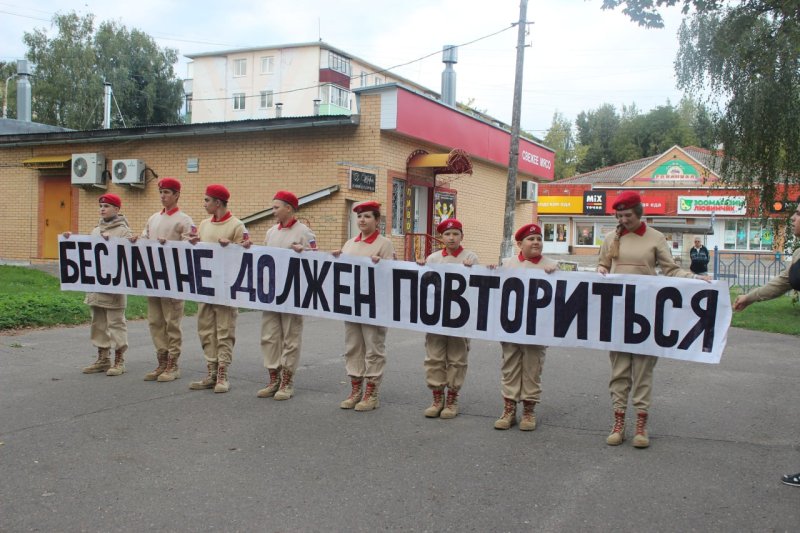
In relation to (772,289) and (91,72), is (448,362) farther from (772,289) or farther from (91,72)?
(91,72)

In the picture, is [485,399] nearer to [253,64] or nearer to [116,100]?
[116,100]

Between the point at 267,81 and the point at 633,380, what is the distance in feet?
233

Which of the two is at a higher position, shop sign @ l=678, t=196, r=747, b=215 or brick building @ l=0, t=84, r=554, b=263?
shop sign @ l=678, t=196, r=747, b=215

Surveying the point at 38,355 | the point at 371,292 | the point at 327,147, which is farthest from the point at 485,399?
the point at 327,147

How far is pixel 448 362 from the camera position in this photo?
6.26 m

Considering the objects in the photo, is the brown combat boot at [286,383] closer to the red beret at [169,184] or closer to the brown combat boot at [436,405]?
the brown combat boot at [436,405]

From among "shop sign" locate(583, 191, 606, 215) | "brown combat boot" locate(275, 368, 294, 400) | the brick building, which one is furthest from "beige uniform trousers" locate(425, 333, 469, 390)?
"shop sign" locate(583, 191, 606, 215)

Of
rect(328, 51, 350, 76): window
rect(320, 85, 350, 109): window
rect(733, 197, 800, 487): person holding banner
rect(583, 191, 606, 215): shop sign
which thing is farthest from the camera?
rect(328, 51, 350, 76): window

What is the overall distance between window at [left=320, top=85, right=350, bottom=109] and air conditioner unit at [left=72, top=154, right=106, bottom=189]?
48.9 meters

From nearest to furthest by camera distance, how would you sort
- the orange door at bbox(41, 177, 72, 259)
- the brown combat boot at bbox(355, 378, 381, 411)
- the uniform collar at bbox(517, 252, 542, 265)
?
the uniform collar at bbox(517, 252, 542, 265) < the brown combat boot at bbox(355, 378, 381, 411) < the orange door at bbox(41, 177, 72, 259)

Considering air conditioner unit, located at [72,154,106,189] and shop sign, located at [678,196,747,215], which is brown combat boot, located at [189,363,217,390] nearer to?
air conditioner unit, located at [72,154,106,189]

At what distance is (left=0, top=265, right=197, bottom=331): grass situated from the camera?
10.5m

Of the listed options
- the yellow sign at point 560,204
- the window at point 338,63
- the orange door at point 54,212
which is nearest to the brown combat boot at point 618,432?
the orange door at point 54,212

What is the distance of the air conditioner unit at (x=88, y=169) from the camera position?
729 inches
